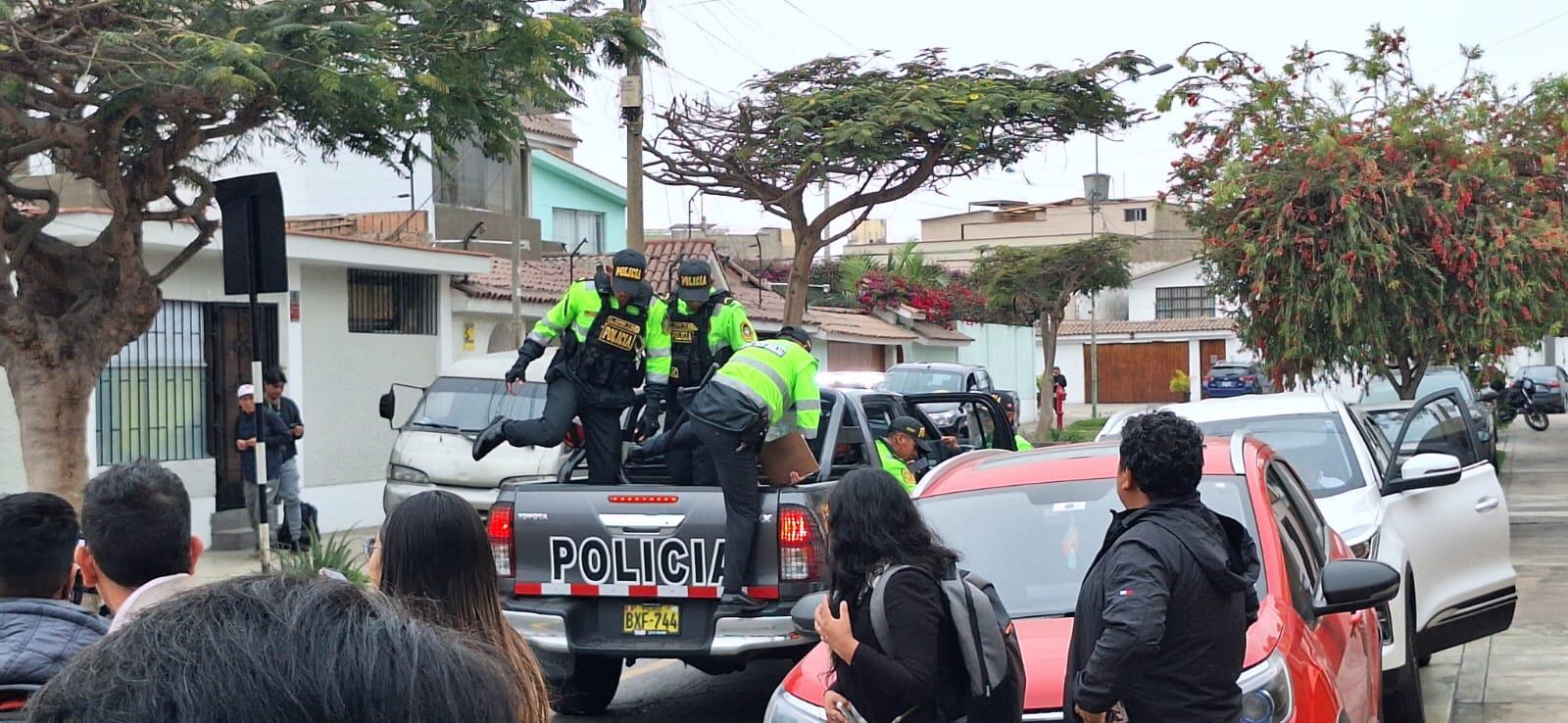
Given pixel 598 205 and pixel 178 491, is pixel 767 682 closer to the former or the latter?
pixel 178 491

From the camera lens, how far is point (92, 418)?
1462cm

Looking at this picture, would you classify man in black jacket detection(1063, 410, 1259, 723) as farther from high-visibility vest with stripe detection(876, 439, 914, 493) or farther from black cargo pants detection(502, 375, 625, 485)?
high-visibility vest with stripe detection(876, 439, 914, 493)

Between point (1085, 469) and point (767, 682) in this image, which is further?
point (767, 682)

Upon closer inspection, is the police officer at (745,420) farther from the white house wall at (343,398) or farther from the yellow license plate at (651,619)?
the white house wall at (343,398)

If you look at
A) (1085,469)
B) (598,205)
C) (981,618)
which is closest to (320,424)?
(1085,469)

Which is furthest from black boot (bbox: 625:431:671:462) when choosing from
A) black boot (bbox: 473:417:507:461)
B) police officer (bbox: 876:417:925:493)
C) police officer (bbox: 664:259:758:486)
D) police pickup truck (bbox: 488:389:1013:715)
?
police officer (bbox: 876:417:925:493)

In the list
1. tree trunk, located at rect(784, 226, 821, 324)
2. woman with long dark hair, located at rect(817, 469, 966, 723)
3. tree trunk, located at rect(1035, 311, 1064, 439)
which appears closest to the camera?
woman with long dark hair, located at rect(817, 469, 966, 723)

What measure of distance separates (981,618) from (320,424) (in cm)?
1474

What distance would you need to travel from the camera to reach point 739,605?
720 cm

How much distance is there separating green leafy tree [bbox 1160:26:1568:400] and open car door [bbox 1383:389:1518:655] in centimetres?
771

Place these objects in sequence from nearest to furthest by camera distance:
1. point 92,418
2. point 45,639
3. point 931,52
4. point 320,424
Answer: point 45,639 → point 92,418 → point 320,424 → point 931,52

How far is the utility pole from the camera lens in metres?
16.7

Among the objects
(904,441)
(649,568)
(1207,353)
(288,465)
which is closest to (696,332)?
(649,568)

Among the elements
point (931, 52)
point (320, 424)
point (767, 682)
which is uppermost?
point (931, 52)
